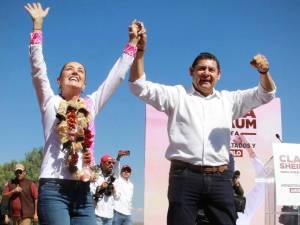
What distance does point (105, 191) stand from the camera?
7.64 metres

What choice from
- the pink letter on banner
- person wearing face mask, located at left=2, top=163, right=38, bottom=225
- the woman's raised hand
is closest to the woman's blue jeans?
the woman's raised hand

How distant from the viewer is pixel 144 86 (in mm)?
3137

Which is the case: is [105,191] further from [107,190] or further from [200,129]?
[200,129]

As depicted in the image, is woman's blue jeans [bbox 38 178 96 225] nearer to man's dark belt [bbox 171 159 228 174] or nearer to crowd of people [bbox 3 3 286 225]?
crowd of people [bbox 3 3 286 225]

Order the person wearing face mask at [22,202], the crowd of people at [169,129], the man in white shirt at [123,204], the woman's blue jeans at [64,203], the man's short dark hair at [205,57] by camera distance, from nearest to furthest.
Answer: the woman's blue jeans at [64,203] < the crowd of people at [169,129] < the man's short dark hair at [205,57] < the person wearing face mask at [22,202] < the man in white shirt at [123,204]

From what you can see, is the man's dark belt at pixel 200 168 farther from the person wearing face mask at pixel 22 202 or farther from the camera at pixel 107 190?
the person wearing face mask at pixel 22 202

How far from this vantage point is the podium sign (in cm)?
729

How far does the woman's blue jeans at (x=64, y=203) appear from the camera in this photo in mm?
2631

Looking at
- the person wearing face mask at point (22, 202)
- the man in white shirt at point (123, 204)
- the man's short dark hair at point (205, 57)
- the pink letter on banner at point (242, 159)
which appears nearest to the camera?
the man's short dark hair at point (205, 57)

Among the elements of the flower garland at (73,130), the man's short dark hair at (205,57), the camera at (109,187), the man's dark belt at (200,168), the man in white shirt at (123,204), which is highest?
the man's short dark hair at (205,57)

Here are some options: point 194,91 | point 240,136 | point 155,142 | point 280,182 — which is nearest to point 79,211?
point 194,91

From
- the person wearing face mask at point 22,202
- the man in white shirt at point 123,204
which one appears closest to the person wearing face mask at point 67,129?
the man in white shirt at point 123,204

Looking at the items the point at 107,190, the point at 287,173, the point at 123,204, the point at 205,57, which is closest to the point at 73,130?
the point at 205,57

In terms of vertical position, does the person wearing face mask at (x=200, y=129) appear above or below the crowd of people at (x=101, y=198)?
above
